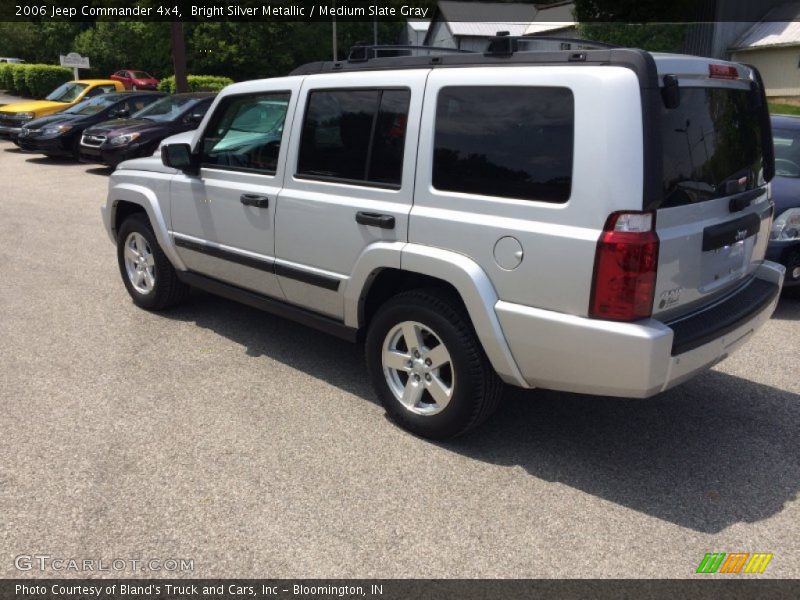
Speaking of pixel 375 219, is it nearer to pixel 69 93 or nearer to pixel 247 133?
pixel 247 133

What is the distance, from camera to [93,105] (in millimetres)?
15883

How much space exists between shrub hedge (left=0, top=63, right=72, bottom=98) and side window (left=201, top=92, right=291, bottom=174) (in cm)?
3759

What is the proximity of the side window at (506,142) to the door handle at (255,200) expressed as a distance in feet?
4.24

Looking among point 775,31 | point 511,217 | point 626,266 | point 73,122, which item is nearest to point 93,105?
point 73,122

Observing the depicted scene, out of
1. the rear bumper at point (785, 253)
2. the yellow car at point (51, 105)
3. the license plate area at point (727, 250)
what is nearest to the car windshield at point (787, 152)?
the rear bumper at point (785, 253)

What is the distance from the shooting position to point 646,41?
31.9m

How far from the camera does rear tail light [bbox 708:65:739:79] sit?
3.27 m

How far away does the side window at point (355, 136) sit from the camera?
368cm

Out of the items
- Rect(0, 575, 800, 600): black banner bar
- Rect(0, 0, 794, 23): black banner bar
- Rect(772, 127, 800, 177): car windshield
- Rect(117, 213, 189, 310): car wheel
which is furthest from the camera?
Rect(0, 0, 794, 23): black banner bar

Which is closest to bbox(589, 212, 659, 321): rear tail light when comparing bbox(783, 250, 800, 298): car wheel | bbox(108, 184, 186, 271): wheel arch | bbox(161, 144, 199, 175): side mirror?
bbox(161, 144, 199, 175): side mirror

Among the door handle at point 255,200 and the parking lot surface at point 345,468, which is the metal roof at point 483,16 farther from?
the parking lot surface at point 345,468

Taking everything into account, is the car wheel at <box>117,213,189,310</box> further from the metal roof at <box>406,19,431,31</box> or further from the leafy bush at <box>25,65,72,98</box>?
the metal roof at <box>406,19,431,31</box>

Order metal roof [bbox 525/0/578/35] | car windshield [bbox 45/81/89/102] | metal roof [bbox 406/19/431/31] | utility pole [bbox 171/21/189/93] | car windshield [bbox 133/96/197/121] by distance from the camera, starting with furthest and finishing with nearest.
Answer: metal roof [bbox 406/19/431/31] < metal roof [bbox 525/0/578/35] < utility pole [bbox 171/21/189/93] < car windshield [bbox 45/81/89/102] < car windshield [bbox 133/96/197/121]

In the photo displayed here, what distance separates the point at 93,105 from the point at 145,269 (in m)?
12.0
